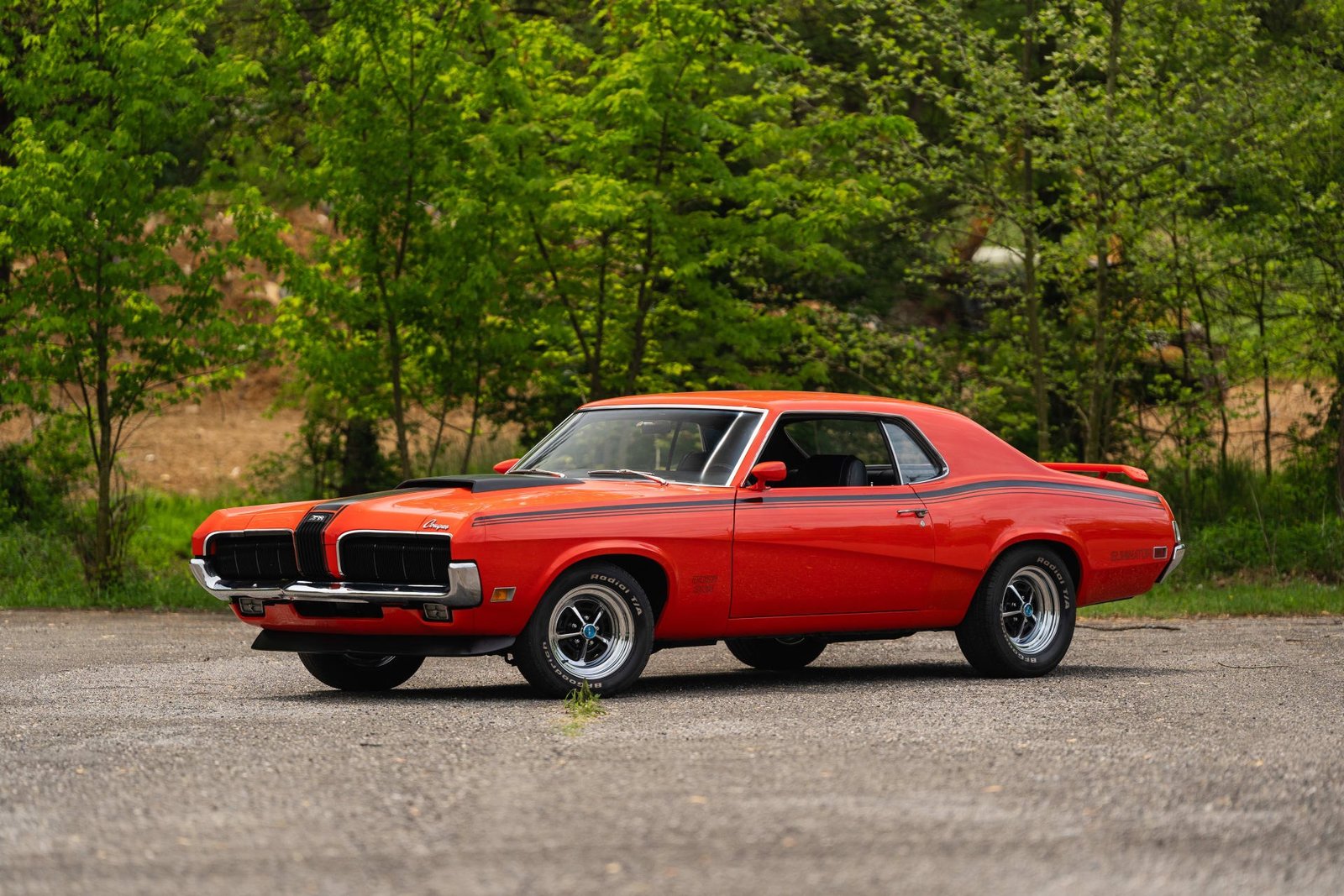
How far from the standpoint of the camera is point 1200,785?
707 cm

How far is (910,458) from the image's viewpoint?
11.3 metres

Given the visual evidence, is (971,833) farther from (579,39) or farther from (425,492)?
(579,39)

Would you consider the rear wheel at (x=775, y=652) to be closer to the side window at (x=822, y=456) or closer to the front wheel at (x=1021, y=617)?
the front wheel at (x=1021, y=617)

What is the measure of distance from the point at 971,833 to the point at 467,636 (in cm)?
408

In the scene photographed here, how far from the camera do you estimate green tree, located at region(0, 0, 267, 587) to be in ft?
57.4

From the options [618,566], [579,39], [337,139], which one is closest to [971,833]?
[618,566]

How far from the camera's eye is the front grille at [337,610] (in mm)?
9688

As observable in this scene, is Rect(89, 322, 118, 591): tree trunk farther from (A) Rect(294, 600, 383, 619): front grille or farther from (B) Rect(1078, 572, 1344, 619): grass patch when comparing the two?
(B) Rect(1078, 572, 1344, 619): grass patch

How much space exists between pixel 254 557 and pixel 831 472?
3.27 metres

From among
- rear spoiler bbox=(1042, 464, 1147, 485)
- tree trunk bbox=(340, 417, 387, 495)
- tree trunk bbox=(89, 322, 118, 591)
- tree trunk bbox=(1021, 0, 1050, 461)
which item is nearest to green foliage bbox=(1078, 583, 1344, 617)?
tree trunk bbox=(1021, 0, 1050, 461)

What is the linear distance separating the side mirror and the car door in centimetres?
5

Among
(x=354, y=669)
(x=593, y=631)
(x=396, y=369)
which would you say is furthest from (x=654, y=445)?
(x=396, y=369)

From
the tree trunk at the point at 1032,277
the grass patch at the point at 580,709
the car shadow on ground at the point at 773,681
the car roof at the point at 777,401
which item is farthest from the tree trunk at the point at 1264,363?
the grass patch at the point at 580,709

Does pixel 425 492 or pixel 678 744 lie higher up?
pixel 425 492
